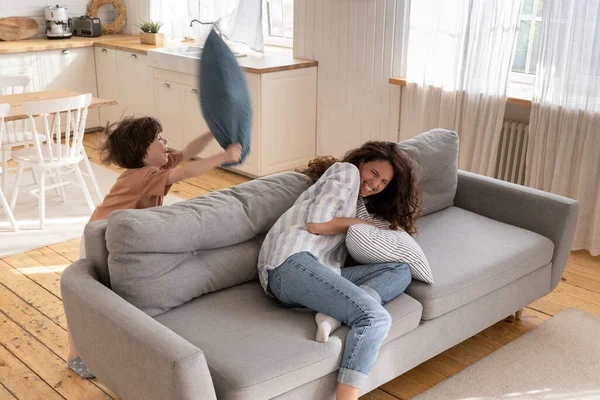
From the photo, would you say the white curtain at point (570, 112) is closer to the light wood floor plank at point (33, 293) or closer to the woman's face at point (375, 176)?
the woman's face at point (375, 176)

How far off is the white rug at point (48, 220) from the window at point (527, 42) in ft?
7.76

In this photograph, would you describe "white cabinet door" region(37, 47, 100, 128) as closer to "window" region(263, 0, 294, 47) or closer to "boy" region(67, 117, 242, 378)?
"window" region(263, 0, 294, 47)

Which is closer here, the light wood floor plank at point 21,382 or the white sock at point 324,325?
the white sock at point 324,325

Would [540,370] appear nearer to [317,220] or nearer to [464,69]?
[317,220]

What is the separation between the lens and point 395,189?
2607mm

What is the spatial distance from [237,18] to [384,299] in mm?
3574

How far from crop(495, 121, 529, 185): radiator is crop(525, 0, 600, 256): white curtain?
11 cm

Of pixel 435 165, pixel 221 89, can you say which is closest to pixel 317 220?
pixel 221 89

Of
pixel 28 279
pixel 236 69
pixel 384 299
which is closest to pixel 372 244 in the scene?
pixel 384 299

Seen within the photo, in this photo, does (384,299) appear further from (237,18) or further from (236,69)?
(237,18)

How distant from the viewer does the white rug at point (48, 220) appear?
3863mm

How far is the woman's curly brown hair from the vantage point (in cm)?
256

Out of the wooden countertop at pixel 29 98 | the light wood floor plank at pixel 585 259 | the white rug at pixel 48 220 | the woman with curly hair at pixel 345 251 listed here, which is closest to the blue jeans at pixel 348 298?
the woman with curly hair at pixel 345 251

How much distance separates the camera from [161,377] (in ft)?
5.91
